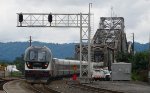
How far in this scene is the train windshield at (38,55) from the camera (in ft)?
141

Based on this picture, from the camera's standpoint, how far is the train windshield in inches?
1697

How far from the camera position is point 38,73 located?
4262 centimetres

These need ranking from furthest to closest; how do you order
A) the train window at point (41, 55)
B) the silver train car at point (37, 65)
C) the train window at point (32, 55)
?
the train window at point (41, 55) < the train window at point (32, 55) < the silver train car at point (37, 65)

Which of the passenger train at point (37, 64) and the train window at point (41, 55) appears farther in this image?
the train window at point (41, 55)

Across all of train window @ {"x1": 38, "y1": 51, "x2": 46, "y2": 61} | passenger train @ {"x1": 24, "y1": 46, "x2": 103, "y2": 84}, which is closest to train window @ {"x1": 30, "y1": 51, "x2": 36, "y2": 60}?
passenger train @ {"x1": 24, "y1": 46, "x2": 103, "y2": 84}

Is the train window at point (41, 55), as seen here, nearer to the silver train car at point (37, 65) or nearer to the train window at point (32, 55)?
the silver train car at point (37, 65)

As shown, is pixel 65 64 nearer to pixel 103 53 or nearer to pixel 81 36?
pixel 81 36

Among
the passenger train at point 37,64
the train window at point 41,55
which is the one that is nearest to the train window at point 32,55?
the passenger train at point 37,64

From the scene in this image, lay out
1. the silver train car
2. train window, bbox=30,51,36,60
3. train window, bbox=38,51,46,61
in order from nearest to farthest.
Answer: the silver train car
train window, bbox=30,51,36,60
train window, bbox=38,51,46,61

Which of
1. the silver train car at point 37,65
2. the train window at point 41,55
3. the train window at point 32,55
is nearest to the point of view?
the silver train car at point 37,65

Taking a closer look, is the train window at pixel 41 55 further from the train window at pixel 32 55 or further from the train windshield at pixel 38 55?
the train window at pixel 32 55

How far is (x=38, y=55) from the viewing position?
43.4 m

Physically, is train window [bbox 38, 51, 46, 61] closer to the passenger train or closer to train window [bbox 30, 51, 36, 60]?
the passenger train

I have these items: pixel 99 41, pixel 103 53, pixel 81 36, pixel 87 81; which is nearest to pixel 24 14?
pixel 81 36
